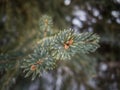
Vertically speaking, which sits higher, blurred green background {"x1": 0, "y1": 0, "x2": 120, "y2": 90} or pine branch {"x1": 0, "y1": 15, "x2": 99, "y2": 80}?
blurred green background {"x1": 0, "y1": 0, "x2": 120, "y2": 90}

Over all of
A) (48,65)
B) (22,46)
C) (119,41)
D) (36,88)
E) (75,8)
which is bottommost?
(48,65)

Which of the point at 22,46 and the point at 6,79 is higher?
the point at 22,46

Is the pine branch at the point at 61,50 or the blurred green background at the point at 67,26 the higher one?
the blurred green background at the point at 67,26

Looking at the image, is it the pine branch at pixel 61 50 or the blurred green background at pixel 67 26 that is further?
the blurred green background at pixel 67 26

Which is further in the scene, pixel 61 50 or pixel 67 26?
pixel 67 26

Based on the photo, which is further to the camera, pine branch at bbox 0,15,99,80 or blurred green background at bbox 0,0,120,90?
blurred green background at bbox 0,0,120,90

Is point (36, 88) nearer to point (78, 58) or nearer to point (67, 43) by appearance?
point (78, 58)

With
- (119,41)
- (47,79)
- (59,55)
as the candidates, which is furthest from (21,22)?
(59,55)

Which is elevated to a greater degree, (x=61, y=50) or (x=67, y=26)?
(x=67, y=26)
